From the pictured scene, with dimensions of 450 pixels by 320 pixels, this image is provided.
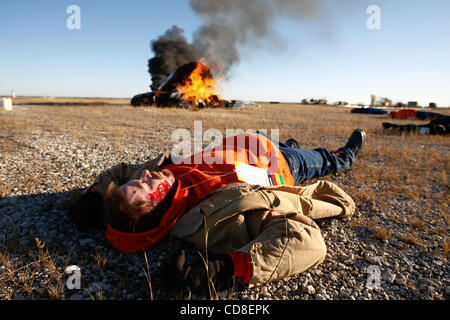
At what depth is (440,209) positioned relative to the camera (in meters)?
4.42

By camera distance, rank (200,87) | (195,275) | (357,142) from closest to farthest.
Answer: (195,275) → (357,142) → (200,87)

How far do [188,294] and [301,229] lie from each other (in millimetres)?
1304

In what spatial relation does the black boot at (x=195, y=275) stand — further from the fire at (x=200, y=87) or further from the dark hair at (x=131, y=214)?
the fire at (x=200, y=87)

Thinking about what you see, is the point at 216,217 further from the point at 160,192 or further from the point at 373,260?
the point at 373,260

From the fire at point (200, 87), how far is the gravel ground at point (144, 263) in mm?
20634

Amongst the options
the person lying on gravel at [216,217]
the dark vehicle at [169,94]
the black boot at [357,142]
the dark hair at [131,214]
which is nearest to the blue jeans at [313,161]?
the black boot at [357,142]

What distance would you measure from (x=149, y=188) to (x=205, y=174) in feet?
2.80

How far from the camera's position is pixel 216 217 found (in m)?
2.79

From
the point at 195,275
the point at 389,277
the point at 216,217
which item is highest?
the point at 216,217

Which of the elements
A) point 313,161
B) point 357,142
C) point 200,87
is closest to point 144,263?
point 313,161

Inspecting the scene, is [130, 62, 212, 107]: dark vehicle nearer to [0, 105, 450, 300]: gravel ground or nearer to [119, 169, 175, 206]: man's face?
[0, 105, 450, 300]: gravel ground

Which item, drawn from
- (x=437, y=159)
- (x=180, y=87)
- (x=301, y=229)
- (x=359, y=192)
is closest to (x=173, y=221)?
(x=301, y=229)

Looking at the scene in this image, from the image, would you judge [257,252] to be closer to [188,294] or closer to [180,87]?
[188,294]

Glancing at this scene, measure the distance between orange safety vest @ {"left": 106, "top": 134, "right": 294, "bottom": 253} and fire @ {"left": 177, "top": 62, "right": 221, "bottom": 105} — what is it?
65.8 ft
